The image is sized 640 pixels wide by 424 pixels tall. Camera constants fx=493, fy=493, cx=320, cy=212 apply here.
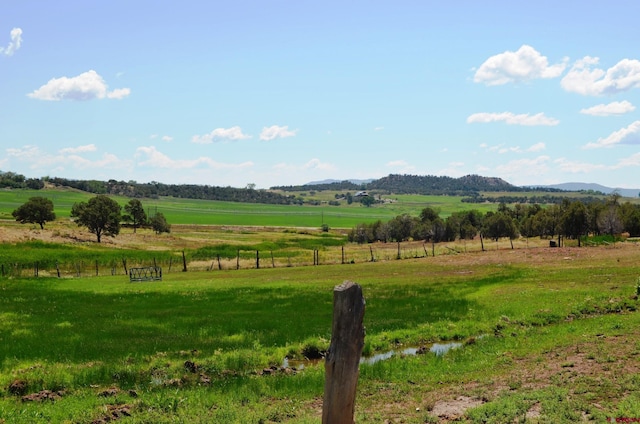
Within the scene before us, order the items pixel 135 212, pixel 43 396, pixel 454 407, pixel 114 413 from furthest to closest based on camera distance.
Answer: pixel 135 212
pixel 43 396
pixel 114 413
pixel 454 407

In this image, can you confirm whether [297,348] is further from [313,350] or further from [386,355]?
[386,355]

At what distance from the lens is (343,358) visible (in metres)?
8.30

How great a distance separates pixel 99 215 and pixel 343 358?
103m

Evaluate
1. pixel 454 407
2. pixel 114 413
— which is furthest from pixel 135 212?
pixel 454 407

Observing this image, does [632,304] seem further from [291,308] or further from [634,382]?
[291,308]

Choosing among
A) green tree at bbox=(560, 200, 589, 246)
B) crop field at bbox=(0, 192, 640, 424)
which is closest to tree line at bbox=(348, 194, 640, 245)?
green tree at bbox=(560, 200, 589, 246)

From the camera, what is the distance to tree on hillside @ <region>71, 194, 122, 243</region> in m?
101

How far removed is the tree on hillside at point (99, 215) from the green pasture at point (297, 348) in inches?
2454

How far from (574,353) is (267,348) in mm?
12158

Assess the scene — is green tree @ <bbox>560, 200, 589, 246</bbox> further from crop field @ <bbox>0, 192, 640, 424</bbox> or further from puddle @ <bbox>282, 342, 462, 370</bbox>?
puddle @ <bbox>282, 342, 462, 370</bbox>

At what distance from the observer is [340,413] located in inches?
328

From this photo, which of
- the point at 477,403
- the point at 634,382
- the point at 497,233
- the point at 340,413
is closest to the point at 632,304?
the point at 634,382

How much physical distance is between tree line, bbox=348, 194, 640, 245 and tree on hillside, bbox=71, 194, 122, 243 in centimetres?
6875

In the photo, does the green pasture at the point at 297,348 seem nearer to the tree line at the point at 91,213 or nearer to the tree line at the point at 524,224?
the tree line at the point at 524,224
